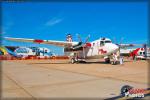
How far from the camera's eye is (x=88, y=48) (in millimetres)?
30422

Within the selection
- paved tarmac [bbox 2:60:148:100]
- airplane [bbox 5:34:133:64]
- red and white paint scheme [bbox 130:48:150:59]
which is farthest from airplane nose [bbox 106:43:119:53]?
red and white paint scheme [bbox 130:48:150:59]

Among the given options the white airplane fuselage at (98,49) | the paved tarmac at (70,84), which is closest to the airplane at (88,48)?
the white airplane fuselage at (98,49)

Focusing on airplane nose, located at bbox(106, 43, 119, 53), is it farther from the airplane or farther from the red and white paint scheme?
the red and white paint scheme

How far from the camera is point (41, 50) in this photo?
9431cm

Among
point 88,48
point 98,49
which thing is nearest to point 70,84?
point 98,49

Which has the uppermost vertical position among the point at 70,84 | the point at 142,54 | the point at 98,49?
the point at 98,49

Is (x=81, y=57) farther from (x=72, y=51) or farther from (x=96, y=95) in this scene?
(x=96, y=95)

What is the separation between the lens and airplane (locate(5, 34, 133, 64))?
87.7 ft

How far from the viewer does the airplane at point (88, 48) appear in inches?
1052

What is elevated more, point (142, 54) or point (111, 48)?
point (111, 48)

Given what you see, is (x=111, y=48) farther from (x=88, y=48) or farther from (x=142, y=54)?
(x=142, y=54)

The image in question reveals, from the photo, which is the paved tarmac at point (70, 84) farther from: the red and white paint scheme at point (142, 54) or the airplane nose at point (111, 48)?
the red and white paint scheme at point (142, 54)

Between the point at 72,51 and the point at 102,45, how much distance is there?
6.62 metres

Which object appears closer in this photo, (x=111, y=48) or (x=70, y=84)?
(x=70, y=84)
